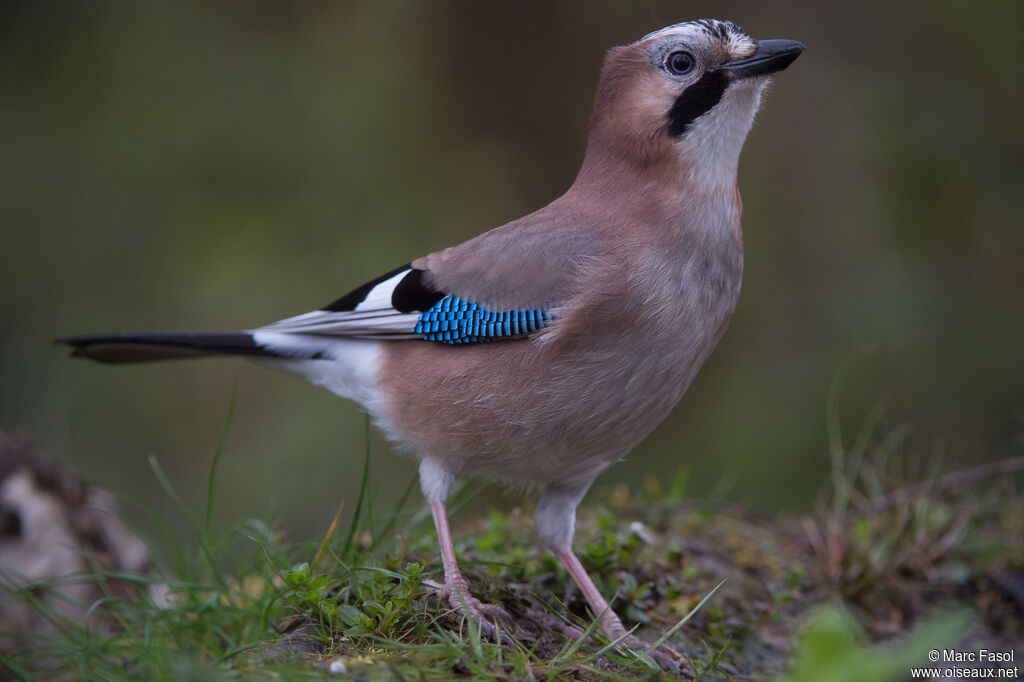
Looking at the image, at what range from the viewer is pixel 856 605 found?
3857mm

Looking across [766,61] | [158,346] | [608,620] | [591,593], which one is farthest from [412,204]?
[608,620]

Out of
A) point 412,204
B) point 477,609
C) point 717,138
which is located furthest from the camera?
point 412,204

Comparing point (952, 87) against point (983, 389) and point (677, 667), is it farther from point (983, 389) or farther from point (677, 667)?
point (677, 667)

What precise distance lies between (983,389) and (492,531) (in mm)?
3999

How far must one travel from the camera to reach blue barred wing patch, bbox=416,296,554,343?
10.9ft

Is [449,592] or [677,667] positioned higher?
[449,592]

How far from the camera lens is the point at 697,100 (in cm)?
342

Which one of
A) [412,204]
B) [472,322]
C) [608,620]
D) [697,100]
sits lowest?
[608,620]

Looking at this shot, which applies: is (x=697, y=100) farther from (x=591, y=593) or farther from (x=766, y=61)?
(x=591, y=593)

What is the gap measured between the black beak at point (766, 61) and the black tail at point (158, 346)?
2.16m

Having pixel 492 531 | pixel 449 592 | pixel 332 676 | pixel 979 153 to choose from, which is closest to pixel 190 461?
pixel 492 531

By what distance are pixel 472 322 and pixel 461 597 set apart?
1.04m

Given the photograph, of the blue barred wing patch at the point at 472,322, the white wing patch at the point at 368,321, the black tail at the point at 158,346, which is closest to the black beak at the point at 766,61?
the blue barred wing patch at the point at 472,322

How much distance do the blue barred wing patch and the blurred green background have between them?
3.03m
